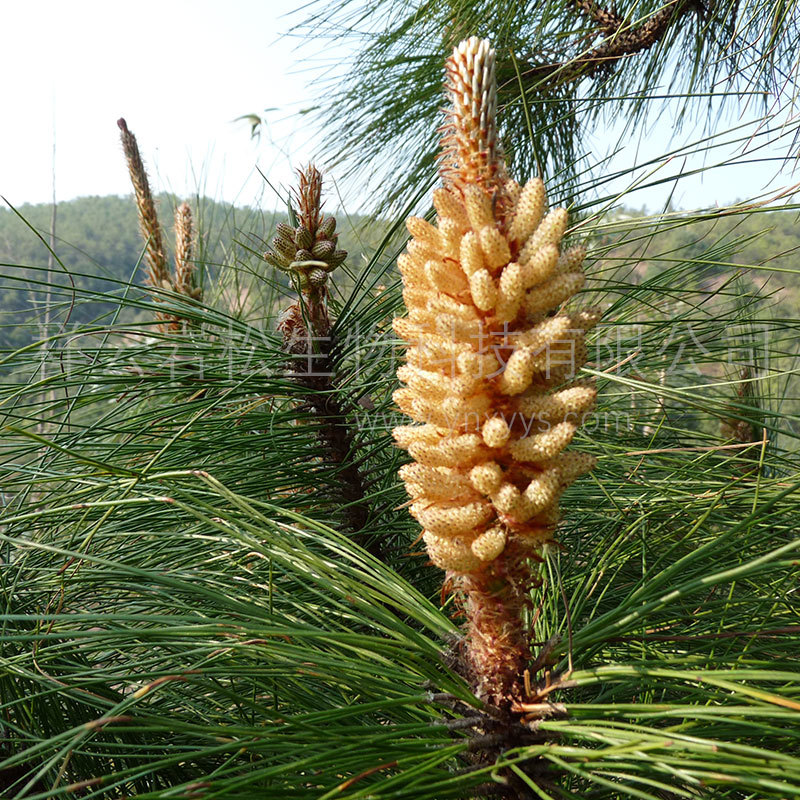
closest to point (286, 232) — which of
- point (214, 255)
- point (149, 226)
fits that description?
point (149, 226)

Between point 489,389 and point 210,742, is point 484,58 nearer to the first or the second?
point 489,389

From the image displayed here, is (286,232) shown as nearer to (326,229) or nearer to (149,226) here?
(326,229)

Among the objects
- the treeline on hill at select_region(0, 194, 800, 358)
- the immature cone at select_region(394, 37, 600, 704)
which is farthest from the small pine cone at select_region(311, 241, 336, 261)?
the immature cone at select_region(394, 37, 600, 704)

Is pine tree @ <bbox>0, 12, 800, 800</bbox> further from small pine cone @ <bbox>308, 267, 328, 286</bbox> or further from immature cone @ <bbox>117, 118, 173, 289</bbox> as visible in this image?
immature cone @ <bbox>117, 118, 173, 289</bbox>

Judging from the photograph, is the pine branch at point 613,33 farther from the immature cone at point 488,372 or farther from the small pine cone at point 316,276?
the immature cone at point 488,372

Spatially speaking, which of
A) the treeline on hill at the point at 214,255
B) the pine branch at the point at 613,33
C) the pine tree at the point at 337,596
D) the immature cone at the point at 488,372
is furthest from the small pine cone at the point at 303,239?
the pine branch at the point at 613,33
